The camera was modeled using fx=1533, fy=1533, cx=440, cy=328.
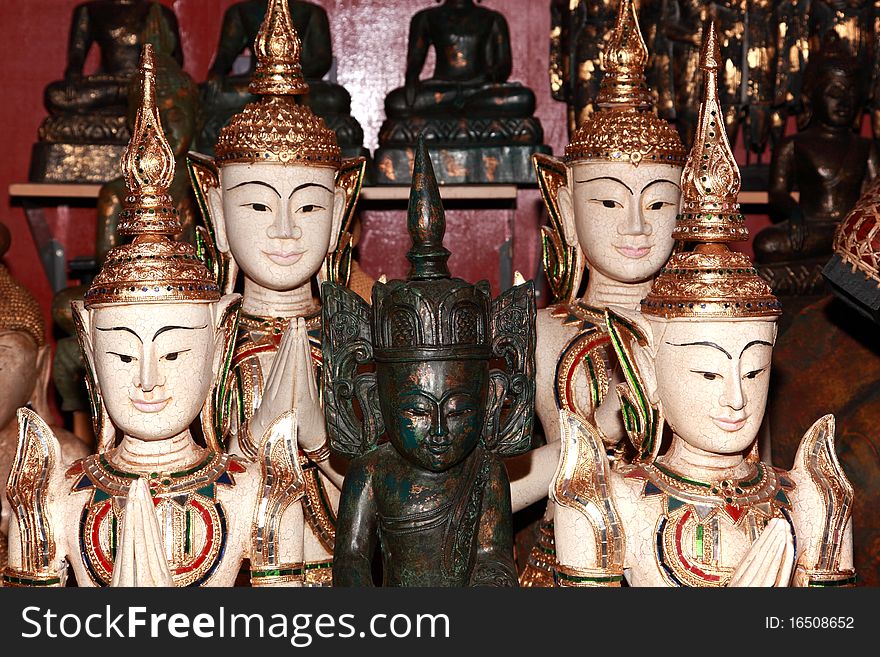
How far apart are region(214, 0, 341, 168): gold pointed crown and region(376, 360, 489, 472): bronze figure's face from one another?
0.82 meters

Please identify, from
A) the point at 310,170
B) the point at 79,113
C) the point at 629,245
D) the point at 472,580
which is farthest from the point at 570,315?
the point at 79,113

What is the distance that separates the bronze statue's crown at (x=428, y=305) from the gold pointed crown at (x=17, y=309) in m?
1.62

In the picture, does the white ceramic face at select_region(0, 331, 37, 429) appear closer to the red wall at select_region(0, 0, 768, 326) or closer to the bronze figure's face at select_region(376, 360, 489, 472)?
the red wall at select_region(0, 0, 768, 326)

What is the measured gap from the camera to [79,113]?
4891 millimetres

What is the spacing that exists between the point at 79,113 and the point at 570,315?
1984mm

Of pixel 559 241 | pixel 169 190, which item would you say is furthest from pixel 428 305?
pixel 169 190

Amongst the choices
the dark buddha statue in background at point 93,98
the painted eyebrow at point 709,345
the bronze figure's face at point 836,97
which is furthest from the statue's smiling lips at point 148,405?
the bronze figure's face at point 836,97

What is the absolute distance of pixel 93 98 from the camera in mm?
4895

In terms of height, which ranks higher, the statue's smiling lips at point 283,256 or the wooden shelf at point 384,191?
the wooden shelf at point 384,191

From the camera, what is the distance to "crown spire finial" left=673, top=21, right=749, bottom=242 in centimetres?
297

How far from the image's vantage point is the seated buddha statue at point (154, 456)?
2951 mm

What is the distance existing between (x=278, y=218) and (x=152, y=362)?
684 millimetres

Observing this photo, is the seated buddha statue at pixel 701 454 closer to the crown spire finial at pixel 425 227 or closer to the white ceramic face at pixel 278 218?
the crown spire finial at pixel 425 227

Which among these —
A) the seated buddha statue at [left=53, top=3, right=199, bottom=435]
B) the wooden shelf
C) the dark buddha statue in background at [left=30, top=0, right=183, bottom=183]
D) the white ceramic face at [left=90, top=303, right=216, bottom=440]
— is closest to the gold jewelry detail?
the white ceramic face at [left=90, top=303, right=216, bottom=440]
